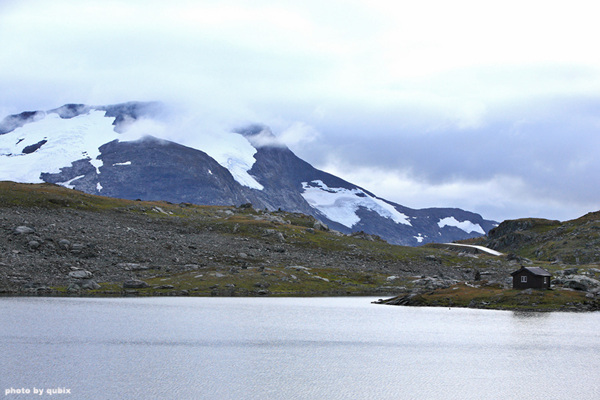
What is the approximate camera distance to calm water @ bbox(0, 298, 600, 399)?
48.6m

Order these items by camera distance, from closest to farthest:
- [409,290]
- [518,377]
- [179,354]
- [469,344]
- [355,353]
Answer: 1. [518,377]
2. [179,354]
3. [355,353]
4. [469,344]
5. [409,290]

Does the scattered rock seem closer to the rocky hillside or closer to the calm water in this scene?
the rocky hillside

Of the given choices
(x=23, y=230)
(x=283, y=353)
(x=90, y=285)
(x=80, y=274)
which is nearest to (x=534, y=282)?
(x=283, y=353)

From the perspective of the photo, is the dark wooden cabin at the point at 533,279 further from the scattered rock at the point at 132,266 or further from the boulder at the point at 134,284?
the scattered rock at the point at 132,266

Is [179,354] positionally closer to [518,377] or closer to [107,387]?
[107,387]

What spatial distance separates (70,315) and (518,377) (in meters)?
56.3

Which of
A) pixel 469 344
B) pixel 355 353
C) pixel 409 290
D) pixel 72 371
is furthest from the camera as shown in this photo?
pixel 409 290

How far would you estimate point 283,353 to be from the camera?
2547 inches

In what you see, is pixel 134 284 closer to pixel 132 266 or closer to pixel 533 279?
pixel 132 266

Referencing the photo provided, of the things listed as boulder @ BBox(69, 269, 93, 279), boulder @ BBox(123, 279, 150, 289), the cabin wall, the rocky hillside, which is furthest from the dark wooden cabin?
boulder @ BBox(69, 269, 93, 279)

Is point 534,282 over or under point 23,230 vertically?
under

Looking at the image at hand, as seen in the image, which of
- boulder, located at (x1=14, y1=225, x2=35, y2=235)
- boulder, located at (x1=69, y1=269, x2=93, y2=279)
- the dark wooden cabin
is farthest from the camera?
boulder, located at (x1=14, y1=225, x2=35, y2=235)

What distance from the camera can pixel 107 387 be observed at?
4603 centimetres

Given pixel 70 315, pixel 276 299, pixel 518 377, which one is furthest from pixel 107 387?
pixel 276 299
